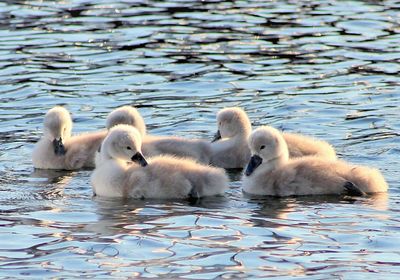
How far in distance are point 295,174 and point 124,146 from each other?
152cm

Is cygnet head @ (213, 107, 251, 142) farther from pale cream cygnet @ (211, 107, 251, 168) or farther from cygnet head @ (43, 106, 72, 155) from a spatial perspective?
cygnet head @ (43, 106, 72, 155)

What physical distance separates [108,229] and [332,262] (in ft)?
6.47

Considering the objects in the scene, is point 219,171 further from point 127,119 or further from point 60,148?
point 60,148

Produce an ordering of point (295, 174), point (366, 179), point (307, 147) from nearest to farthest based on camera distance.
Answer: point (366, 179) → point (295, 174) → point (307, 147)

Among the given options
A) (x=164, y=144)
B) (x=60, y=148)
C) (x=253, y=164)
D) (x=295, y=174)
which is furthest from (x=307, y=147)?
(x=60, y=148)

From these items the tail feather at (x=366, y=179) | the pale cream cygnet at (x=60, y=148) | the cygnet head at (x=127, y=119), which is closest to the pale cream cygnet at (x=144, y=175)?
the tail feather at (x=366, y=179)

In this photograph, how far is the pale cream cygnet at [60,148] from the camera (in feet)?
44.1

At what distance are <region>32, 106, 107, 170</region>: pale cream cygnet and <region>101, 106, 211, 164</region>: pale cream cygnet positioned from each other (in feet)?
1.03

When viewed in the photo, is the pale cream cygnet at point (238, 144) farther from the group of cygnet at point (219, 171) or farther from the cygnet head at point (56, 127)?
the cygnet head at point (56, 127)

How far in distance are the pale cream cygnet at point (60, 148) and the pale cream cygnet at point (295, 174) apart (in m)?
2.10

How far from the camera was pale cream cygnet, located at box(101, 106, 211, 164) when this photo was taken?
507 inches

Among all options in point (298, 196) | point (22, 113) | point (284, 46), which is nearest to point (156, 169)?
point (298, 196)

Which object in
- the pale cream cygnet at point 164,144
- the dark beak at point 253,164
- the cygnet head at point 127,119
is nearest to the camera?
the dark beak at point 253,164

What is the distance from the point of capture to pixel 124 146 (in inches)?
467
